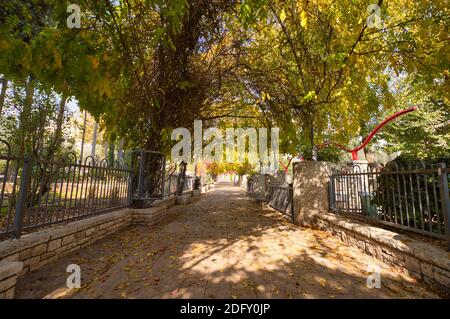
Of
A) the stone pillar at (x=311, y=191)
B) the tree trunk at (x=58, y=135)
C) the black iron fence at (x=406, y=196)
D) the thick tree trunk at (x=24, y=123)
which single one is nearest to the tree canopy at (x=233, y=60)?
the stone pillar at (x=311, y=191)

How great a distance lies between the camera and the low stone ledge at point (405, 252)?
2869 millimetres

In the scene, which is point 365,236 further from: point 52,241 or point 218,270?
point 52,241

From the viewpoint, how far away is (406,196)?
3.86 metres

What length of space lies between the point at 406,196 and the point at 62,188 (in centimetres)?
706

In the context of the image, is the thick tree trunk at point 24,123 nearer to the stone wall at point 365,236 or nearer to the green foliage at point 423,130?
the stone wall at point 365,236

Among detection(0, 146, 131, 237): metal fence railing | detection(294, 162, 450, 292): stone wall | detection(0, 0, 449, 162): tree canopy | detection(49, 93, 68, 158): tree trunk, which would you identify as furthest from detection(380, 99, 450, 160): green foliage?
detection(49, 93, 68, 158): tree trunk

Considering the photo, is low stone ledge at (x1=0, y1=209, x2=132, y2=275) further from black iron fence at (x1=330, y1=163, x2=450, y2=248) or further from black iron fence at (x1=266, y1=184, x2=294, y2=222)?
black iron fence at (x1=266, y1=184, x2=294, y2=222)

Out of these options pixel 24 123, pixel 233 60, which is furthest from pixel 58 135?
pixel 233 60

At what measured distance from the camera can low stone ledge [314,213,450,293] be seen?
2869 millimetres

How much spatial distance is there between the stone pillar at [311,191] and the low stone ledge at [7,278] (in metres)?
6.47

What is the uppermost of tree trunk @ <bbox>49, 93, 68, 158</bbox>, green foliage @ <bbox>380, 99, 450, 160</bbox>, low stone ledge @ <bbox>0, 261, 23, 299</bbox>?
green foliage @ <bbox>380, 99, 450, 160</bbox>

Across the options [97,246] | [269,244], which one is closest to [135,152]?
[97,246]

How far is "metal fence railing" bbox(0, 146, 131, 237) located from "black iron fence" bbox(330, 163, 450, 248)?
5714 mm

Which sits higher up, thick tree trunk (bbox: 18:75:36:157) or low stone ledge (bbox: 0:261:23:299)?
thick tree trunk (bbox: 18:75:36:157)
